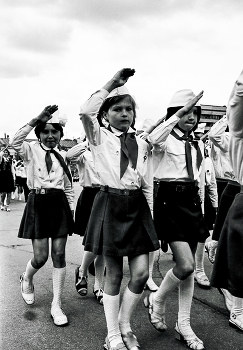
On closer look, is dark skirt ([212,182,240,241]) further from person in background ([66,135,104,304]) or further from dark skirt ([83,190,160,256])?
person in background ([66,135,104,304])

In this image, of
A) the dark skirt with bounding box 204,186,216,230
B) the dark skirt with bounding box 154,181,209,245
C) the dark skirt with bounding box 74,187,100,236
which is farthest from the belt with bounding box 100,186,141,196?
the dark skirt with bounding box 204,186,216,230

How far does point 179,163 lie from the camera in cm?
359

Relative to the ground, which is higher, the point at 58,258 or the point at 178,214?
the point at 178,214

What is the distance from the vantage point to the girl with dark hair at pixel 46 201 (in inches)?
159

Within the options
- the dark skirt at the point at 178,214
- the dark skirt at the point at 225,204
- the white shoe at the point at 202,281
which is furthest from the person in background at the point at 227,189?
the white shoe at the point at 202,281

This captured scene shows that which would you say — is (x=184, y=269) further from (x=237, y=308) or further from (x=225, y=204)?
(x=225, y=204)

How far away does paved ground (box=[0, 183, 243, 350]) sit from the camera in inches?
133

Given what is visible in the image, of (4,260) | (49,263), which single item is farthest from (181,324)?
(4,260)

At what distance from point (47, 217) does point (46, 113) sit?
1000 mm

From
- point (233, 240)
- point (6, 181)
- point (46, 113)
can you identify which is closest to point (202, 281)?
point (46, 113)

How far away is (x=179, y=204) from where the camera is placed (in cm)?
352

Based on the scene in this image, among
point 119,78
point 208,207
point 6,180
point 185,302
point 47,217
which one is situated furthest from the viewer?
point 6,180

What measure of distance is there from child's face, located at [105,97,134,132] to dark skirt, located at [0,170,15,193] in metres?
10.9

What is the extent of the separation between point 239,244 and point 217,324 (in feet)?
5.72
